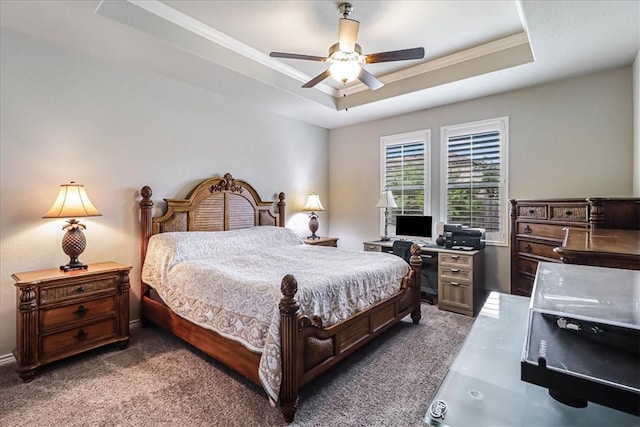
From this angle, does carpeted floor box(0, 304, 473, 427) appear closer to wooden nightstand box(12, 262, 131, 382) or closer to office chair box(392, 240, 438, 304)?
wooden nightstand box(12, 262, 131, 382)

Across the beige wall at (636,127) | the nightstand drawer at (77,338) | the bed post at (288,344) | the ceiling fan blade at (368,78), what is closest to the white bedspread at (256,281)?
the bed post at (288,344)

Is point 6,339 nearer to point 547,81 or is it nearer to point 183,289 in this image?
point 183,289

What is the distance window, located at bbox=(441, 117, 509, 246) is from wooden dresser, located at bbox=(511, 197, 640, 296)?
0.57m

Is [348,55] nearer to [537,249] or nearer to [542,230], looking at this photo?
[542,230]

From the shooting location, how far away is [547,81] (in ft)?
11.3

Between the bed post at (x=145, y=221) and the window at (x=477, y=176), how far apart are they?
3.70m

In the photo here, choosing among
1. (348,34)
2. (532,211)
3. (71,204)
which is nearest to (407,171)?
(532,211)

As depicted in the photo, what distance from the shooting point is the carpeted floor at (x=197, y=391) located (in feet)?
6.06

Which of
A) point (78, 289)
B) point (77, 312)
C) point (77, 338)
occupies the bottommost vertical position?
point (77, 338)

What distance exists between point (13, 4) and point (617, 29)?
4.51 m

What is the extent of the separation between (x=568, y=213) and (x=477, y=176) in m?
1.36

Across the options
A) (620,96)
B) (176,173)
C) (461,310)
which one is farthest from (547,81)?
(176,173)

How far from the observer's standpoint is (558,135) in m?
3.44

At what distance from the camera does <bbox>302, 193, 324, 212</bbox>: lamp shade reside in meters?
4.94
